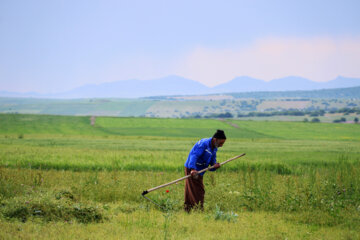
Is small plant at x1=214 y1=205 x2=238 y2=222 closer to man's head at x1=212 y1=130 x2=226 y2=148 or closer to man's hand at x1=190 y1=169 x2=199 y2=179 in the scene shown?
man's hand at x1=190 y1=169 x2=199 y2=179

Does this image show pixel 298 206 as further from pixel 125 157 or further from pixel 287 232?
pixel 125 157

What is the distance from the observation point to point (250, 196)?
11523 mm

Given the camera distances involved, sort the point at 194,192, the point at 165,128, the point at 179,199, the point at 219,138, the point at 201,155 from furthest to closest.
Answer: the point at 165,128
the point at 179,199
the point at 194,192
the point at 201,155
the point at 219,138

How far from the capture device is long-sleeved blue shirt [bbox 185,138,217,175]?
9930 millimetres

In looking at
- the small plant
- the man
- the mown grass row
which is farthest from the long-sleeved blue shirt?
the small plant

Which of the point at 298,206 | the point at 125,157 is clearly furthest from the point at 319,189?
the point at 125,157

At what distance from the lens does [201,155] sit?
1004cm

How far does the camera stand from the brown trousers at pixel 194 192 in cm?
1027

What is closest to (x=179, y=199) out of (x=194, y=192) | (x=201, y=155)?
(x=194, y=192)

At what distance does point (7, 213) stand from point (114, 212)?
8.36 feet

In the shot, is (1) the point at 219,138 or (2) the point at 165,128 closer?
(1) the point at 219,138

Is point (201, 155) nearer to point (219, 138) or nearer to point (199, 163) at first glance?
point (199, 163)

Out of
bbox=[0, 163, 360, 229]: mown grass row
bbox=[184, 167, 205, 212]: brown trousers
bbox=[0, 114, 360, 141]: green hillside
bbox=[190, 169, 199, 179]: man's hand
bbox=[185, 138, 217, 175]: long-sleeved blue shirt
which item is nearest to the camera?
bbox=[0, 163, 360, 229]: mown grass row

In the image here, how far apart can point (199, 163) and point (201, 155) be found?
0.23 meters
